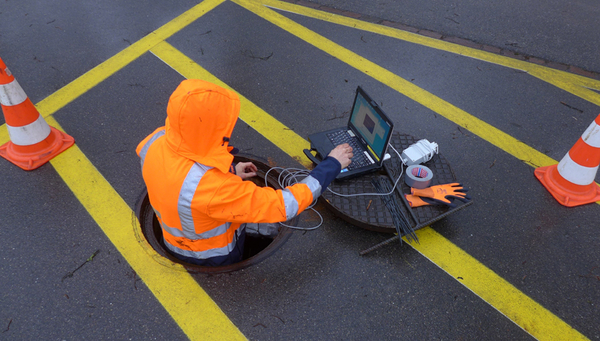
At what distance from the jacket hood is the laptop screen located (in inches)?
48.1

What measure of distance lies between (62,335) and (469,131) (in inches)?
162

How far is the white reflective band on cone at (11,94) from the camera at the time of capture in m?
3.48

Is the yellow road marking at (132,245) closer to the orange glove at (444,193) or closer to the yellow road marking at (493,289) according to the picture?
the yellow road marking at (493,289)

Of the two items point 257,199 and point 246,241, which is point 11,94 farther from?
point 257,199

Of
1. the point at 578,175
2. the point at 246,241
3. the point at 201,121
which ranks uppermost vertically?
the point at 201,121

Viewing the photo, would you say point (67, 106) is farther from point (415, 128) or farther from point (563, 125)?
point (563, 125)

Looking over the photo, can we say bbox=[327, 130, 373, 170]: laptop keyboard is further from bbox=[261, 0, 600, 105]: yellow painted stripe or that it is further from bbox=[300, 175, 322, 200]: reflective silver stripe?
bbox=[261, 0, 600, 105]: yellow painted stripe

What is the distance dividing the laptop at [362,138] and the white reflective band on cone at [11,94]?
2.71 m

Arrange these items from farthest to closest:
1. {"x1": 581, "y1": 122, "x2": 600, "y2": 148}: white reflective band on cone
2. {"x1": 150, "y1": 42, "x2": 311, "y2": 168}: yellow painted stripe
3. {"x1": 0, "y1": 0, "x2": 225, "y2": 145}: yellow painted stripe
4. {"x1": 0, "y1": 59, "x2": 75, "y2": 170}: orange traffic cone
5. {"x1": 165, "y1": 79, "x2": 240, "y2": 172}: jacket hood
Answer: {"x1": 0, "y1": 0, "x2": 225, "y2": 145}: yellow painted stripe, {"x1": 150, "y1": 42, "x2": 311, "y2": 168}: yellow painted stripe, {"x1": 0, "y1": 59, "x2": 75, "y2": 170}: orange traffic cone, {"x1": 581, "y1": 122, "x2": 600, "y2": 148}: white reflective band on cone, {"x1": 165, "y1": 79, "x2": 240, "y2": 172}: jacket hood

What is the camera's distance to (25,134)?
12.1ft

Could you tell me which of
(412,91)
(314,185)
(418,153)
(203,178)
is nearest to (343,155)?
(314,185)

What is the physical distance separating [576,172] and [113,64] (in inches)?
208

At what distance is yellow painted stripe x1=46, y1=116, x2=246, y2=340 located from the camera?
108 inches

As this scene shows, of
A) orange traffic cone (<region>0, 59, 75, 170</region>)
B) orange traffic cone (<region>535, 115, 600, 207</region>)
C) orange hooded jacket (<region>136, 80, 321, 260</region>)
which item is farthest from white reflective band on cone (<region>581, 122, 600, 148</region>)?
orange traffic cone (<region>0, 59, 75, 170</region>)
